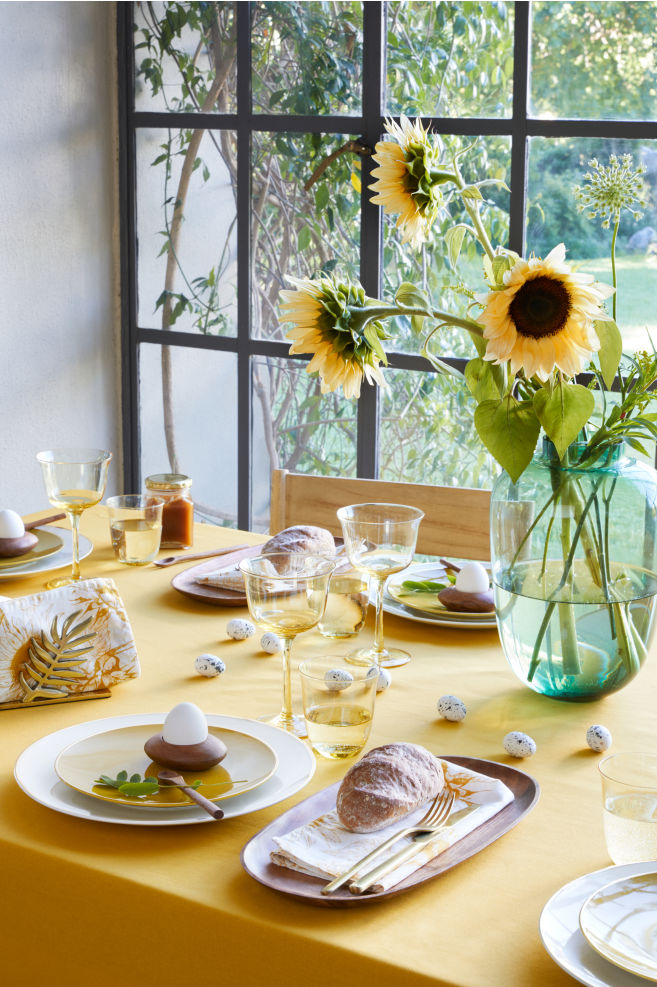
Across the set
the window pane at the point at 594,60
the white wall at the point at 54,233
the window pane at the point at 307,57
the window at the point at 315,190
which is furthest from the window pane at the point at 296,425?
the window pane at the point at 594,60

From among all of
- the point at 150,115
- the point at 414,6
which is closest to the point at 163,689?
the point at 414,6

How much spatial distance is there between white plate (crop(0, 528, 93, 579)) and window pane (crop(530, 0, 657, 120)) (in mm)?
1520

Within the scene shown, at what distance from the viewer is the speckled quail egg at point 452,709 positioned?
3.76ft

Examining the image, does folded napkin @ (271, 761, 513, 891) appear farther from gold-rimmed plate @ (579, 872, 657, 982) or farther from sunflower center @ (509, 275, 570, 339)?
sunflower center @ (509, 275, 570, 339)

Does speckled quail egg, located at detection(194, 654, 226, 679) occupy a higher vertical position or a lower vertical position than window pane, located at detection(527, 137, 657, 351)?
lower

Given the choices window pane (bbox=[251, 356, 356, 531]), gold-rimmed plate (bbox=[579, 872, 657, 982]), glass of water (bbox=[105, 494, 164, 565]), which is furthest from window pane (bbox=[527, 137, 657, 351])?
gold-rimmed plate (bbox=[579, 872, 657, 982])

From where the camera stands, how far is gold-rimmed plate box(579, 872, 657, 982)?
72 cm

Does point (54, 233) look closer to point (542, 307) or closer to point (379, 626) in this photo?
point (379, 626)

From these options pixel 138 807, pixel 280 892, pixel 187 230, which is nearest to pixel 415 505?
pixel 138 807

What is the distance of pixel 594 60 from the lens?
2.44 m

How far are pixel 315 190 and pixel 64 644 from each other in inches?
76.9

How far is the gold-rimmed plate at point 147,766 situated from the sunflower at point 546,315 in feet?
1.43

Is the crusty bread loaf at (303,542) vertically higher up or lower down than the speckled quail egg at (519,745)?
higher up

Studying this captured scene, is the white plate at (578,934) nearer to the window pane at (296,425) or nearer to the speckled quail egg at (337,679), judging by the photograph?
the speckled quail egg at (337,679)
